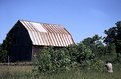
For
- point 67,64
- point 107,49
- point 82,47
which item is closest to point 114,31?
point 107,49

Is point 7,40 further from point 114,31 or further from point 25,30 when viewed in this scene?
point 114,31

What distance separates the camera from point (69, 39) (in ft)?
128

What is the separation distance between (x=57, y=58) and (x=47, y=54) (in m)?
0.89

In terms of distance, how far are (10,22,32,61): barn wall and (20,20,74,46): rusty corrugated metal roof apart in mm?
803

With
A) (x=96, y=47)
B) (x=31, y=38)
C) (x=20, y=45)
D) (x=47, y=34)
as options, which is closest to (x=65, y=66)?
(x=31, y=38)

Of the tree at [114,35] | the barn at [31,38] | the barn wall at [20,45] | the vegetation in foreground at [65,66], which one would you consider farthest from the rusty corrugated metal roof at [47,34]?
the tree at [114,35]

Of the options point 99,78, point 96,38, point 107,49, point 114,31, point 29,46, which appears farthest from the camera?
point 96,38

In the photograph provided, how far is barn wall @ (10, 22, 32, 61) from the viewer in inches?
1373

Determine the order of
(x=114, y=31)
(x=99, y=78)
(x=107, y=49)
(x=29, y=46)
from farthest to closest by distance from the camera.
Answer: (x=114, y=31), (x=107, y=49), (x=29, y=46), (x=99, y=78)

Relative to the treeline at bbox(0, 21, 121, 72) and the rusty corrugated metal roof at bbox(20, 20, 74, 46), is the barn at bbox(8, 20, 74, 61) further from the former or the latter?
the treeline at bbox(0, 21, 121, 72)

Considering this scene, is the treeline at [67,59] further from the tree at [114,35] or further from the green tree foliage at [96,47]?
the tree at [114,35]

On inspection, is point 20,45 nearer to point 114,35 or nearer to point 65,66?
point 65,66

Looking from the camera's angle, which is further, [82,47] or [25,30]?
[25,30]

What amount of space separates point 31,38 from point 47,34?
2961mm
